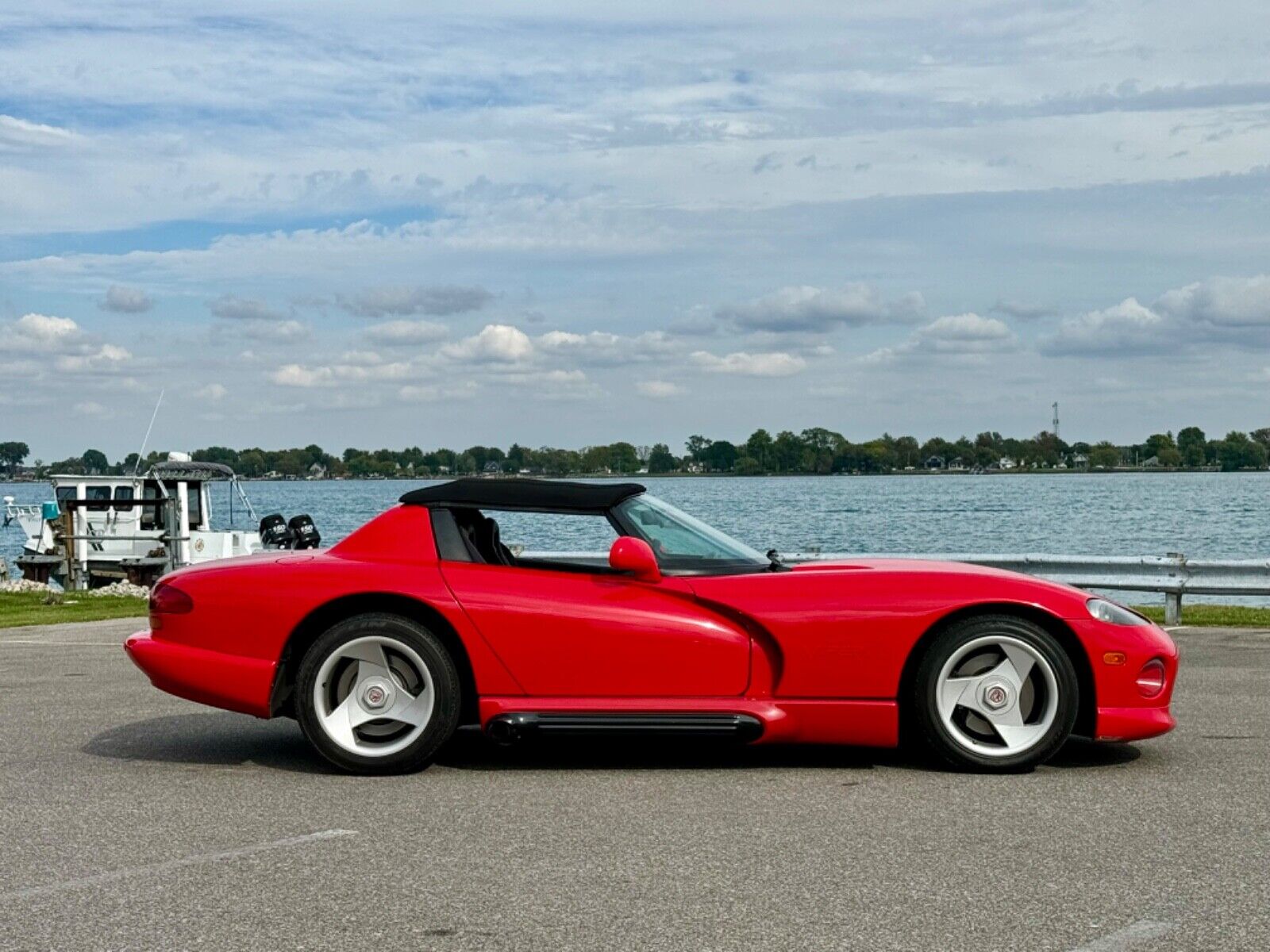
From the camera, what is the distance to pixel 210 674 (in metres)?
6.79

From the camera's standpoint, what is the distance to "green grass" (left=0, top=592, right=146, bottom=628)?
54.7 feet

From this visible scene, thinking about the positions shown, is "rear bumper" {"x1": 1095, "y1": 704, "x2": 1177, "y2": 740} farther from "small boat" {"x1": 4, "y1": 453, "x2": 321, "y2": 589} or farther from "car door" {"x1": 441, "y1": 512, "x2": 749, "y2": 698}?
"small boat" {"x1": 4, "y1": 453, "x2": 321, "y2": 589}

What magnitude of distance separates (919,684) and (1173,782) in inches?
41.6

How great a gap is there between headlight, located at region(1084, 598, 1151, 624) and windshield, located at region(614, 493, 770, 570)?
1.39 meters

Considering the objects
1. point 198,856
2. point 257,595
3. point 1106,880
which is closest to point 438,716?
point 257,595

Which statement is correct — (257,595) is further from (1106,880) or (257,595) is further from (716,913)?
(1106,880)

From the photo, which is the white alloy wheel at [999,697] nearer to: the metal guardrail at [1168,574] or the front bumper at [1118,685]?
the front bumper at [1118,685]

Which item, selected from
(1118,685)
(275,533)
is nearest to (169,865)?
(1118,685)

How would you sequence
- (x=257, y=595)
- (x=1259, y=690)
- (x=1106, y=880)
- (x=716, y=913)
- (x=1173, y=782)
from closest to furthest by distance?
(x=716, y=913), (x=1106, y=880), (x=1173, y=782), (x=257, y=595), (x=1259, y=690)

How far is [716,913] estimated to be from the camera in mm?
4332

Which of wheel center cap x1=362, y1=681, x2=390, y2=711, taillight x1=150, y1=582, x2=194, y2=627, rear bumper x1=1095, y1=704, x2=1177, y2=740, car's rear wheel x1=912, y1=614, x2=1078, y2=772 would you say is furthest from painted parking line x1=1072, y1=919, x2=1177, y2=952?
taillight x1=150, y1=582, x2=194, y2=627

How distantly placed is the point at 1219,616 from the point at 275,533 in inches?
686

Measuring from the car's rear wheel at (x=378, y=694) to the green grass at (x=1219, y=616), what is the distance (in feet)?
31.1

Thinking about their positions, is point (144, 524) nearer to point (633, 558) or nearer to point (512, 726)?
point (512, 726)
